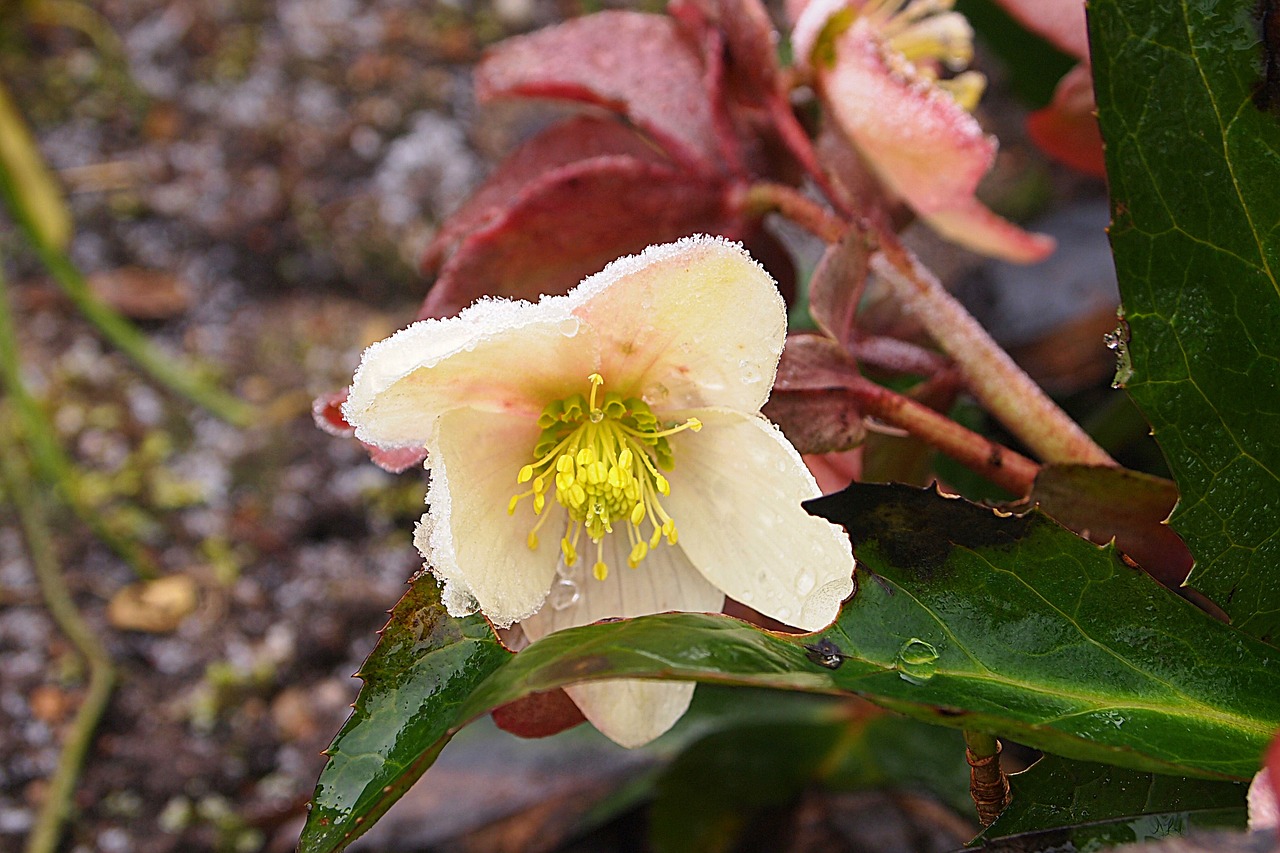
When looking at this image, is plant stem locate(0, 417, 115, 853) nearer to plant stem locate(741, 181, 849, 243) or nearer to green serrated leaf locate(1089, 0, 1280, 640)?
plant stem locate(741, 181, 849, 243)

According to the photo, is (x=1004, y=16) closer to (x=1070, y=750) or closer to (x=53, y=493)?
(x=1070, y=750)

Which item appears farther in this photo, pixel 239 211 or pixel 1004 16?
pixel 239 211

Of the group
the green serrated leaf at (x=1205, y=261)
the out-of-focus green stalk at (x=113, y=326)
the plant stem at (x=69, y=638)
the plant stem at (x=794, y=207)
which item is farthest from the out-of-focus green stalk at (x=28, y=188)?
the green serrated leaf at (x=1205, y=261)

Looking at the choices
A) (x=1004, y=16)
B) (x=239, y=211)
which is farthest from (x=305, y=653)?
(x=1004, y=16)

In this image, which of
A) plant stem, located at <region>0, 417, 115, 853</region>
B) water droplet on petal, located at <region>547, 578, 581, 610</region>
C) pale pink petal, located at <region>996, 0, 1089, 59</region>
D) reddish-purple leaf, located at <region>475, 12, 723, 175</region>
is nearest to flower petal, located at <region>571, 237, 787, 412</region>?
water droplet on petal, located at <region>547, 578, 581, 610</region>

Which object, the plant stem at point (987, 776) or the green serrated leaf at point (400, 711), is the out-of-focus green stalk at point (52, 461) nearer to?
the green serrated leaf at point (400, 711)

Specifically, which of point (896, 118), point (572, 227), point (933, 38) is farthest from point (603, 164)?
point (933, 38)

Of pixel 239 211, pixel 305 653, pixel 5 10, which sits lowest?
pixel 305 653

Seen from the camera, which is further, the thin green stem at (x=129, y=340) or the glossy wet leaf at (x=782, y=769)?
the thin green stem at (x=129, y=340)
